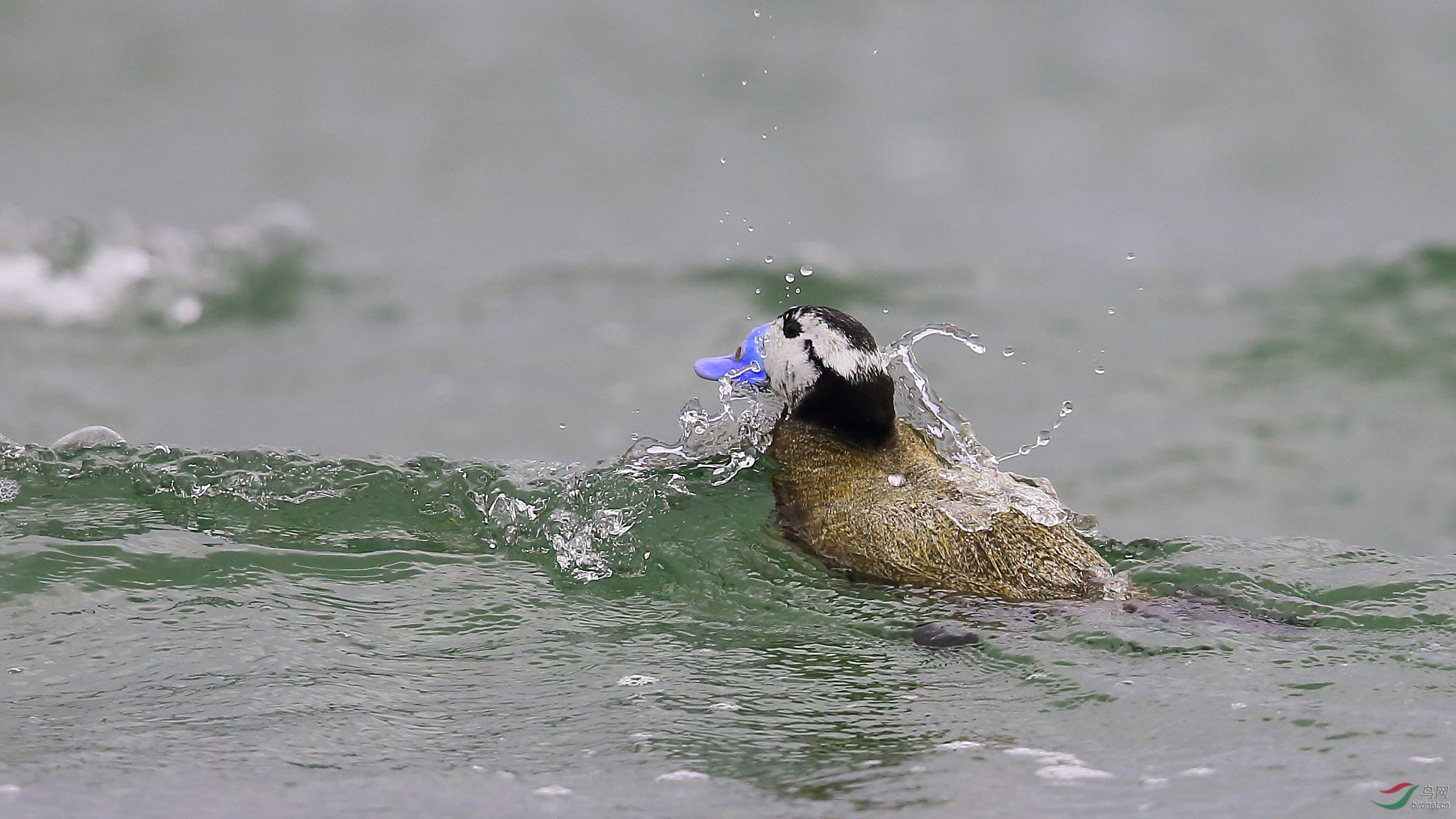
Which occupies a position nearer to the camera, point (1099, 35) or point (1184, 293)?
point (1184, 293)

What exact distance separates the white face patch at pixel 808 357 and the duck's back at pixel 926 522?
251 mm

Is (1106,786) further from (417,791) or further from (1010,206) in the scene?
(1010,206)

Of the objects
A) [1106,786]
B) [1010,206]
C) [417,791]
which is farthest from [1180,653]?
[1010,206]

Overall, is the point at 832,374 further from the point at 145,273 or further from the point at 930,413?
the point at 145,273

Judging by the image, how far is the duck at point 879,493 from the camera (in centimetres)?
580

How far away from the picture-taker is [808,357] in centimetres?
679

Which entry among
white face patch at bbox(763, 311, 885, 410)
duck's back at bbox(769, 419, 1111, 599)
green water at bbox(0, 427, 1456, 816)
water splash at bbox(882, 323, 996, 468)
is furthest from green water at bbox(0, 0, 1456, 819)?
water splash at bbox(882, 323, 996, 468)

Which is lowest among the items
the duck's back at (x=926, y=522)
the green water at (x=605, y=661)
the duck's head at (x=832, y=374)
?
the green water at (x=605, y=661)

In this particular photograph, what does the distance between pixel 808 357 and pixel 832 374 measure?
196mm

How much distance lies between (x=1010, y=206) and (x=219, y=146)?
7.68 m

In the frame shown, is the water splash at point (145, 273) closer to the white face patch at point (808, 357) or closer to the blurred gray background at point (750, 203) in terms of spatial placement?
the blurred gray background at point (750, 203)

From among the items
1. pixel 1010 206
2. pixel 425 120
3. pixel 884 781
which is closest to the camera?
pixel 884 781

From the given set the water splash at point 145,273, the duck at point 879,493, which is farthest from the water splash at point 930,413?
the water splash at point 145,273

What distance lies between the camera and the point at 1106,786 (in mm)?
4137
